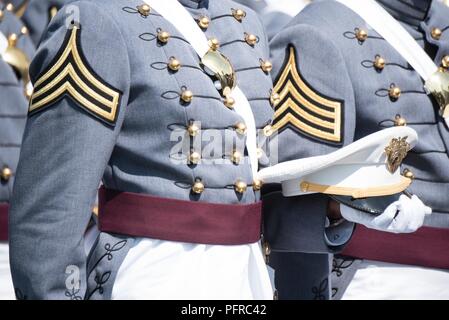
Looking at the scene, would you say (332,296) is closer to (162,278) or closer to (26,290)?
(162,278)

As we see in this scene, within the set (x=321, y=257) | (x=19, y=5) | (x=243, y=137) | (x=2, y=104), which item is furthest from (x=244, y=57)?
(x=19, y=5)

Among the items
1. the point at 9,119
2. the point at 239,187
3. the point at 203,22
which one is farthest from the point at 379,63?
the point at 9,119

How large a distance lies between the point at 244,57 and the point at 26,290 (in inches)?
35.4

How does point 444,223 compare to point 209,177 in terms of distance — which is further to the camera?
point 444,223

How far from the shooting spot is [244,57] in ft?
9.64

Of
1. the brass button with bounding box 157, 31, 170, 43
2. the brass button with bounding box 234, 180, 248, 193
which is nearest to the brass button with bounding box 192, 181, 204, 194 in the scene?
the brass button with bounding box 234, 180, 248, 193

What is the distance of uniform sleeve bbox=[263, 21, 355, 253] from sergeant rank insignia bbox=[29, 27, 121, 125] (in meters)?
0.72

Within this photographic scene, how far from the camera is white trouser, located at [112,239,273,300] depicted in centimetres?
258

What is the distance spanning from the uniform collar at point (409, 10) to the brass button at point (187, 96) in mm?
1003

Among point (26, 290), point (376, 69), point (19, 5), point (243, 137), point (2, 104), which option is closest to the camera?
point (26, 290)

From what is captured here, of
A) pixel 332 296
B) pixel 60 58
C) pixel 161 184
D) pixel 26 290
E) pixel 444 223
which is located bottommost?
pixel 332 296

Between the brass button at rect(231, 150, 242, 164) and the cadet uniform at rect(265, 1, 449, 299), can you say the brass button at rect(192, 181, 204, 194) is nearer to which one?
the brass button at rect(231, 150, 242, 164)

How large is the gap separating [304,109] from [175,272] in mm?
792

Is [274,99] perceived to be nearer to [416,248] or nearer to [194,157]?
[194,157]
